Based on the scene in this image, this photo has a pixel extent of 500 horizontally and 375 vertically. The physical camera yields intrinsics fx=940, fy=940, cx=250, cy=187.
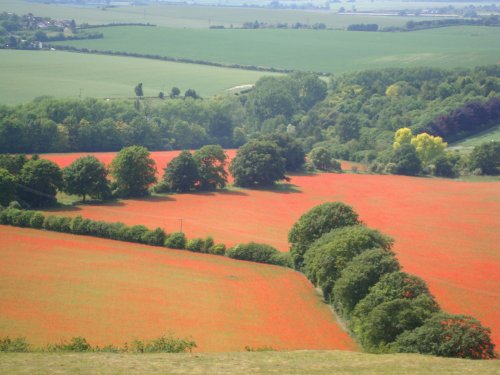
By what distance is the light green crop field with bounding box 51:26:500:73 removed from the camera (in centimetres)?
15850

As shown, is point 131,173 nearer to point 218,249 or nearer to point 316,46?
point 218,249

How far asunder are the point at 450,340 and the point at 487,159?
186ft

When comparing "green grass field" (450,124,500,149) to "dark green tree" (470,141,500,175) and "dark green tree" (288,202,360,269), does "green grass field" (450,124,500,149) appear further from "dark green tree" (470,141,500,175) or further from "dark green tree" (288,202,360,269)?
"dark green tree" (288,202,360,269)

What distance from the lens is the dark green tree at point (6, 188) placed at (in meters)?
62.5

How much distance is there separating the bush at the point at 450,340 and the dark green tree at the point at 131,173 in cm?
3958

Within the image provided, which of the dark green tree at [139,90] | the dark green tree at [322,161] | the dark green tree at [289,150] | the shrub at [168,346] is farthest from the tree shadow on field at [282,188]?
the dark green tree at [139,90]

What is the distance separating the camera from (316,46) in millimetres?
181250

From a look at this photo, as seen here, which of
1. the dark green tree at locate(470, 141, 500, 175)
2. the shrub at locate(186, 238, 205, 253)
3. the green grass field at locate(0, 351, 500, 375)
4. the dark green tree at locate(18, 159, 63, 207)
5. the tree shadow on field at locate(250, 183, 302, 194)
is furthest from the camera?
the dark green tree at locate(470, 141, 500, 175)

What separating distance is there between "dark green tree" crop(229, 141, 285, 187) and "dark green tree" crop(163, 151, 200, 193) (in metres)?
4.75

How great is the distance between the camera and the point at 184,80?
5394 inches

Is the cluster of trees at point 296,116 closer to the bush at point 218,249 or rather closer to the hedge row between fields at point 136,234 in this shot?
the hedge row between fields at point 136,234

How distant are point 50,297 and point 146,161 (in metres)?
30.1

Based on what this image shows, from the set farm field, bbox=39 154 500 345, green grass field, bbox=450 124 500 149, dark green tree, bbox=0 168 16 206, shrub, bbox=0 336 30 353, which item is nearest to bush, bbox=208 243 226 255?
farm field, bbox=39 154 500 345

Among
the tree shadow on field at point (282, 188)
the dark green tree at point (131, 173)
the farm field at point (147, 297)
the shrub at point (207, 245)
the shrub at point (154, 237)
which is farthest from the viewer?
the tree shadow on field at point (282, 188)
